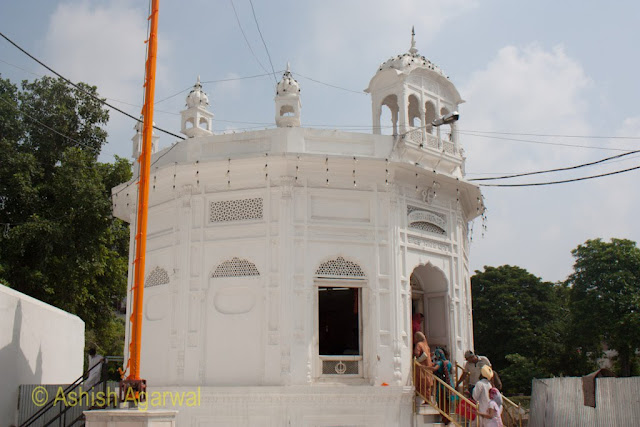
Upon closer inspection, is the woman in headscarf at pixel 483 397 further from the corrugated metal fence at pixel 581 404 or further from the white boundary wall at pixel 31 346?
the white boundary wall at pixel 31 346

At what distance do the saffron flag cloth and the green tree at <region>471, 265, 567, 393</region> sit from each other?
27.2 m

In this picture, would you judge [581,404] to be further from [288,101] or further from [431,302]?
[288,101]

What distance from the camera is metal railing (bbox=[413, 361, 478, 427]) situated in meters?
12.6

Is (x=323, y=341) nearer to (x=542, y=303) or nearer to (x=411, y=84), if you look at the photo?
(x=411, y=84)

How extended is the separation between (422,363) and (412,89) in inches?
242

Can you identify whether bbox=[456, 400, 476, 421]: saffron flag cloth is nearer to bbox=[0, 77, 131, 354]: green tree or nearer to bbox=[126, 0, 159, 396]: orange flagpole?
bbox=[126, 0, 159, 396]: orange flagpole

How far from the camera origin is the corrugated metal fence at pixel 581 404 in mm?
11117

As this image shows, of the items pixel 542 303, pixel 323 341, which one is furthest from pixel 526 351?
pixel 323 341

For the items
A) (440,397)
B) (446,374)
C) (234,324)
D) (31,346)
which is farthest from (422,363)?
(31,346)

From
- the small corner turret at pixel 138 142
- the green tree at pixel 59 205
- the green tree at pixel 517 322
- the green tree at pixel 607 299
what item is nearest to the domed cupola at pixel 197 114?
the small corner turret at pixel 138 142

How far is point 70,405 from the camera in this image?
12.8m

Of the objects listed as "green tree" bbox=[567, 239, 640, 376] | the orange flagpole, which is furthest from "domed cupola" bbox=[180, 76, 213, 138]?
"green tree" bbox=[567, 239, 640, 376]

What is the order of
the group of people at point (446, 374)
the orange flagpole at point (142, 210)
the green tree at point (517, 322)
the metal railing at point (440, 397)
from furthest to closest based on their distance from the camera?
the green tree at point (517, 322) → the metal railing at point (440, 397) → the group of people at point (446, 374) → the orange flagpole at point (142, 210)

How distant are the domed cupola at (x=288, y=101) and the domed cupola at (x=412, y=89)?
1.99 meters
